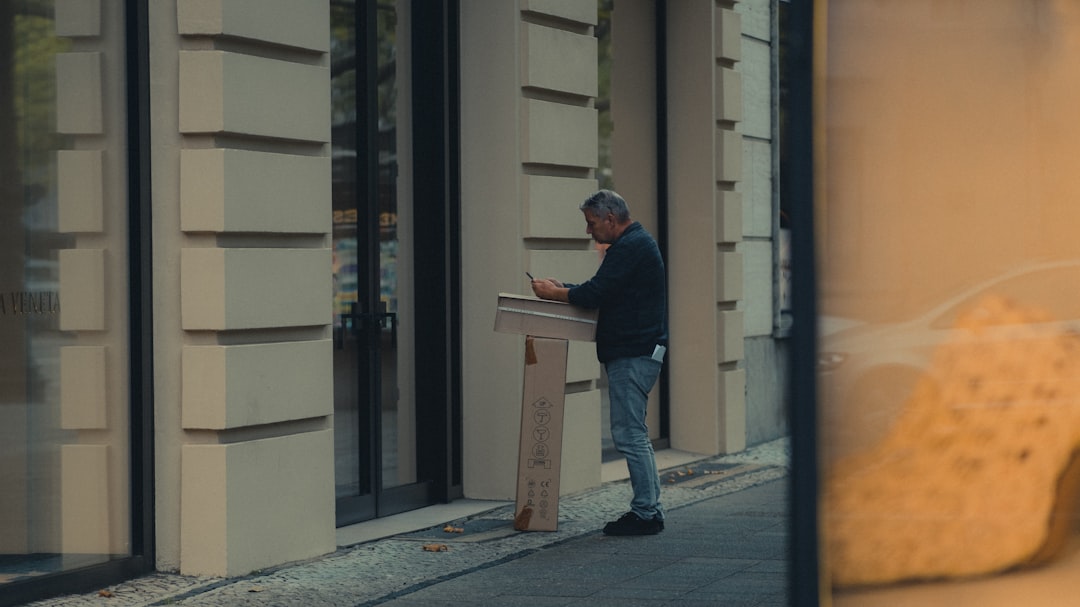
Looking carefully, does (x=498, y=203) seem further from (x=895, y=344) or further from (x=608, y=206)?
(x=895, y=344)

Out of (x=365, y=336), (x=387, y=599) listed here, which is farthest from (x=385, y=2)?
(x=387, y=599)

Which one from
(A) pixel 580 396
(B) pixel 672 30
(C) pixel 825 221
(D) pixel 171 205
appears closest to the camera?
(C) pixel 825 221

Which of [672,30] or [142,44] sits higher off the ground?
[672,30]

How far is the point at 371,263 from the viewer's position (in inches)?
363

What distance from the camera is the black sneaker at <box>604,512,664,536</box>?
877cm

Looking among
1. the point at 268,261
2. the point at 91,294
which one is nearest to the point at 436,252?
the point at 268,261

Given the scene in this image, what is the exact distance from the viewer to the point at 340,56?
29.6 ft

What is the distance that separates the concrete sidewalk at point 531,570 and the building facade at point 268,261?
0.82 feet

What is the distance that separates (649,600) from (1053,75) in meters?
4.02

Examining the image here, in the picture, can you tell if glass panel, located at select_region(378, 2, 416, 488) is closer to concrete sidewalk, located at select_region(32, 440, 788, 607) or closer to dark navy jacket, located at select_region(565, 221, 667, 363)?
concrete sidewalk, located at select_region(32, 440, 788, 607)

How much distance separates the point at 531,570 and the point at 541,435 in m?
1.19

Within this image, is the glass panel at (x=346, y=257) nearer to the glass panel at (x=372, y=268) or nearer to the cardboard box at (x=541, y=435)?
the glass panel at (x=372, y=268)

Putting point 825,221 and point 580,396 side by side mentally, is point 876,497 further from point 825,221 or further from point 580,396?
point 580,396

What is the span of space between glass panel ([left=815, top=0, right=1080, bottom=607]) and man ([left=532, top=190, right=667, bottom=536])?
518 cm
